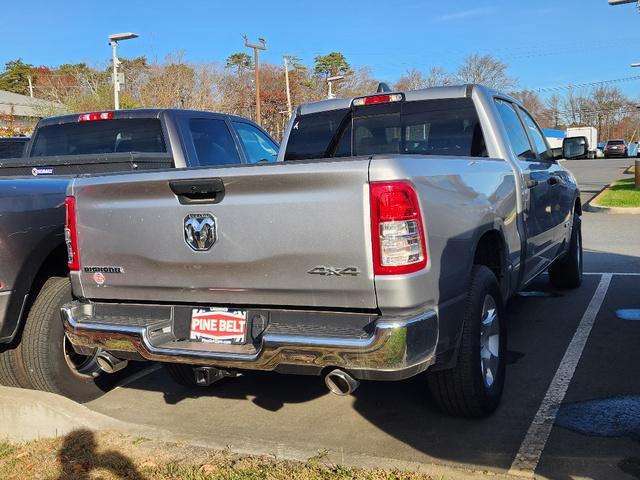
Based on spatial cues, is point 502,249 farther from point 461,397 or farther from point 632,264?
point 632,264

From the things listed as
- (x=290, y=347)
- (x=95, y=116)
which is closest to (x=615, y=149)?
(x=95, y=116)

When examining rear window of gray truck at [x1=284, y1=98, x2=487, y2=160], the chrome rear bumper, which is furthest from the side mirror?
the chrome rear bumper

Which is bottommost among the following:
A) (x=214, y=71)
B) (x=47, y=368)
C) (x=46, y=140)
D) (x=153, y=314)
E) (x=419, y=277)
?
(x=47, y=368)

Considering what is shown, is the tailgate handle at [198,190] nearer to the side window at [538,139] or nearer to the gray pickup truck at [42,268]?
the gray pickup truck at [42,268]

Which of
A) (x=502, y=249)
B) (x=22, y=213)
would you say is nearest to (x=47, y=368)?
(x=22, y=213)

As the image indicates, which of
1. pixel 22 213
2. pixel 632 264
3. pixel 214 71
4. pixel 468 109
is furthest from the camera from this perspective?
pixel 214 71

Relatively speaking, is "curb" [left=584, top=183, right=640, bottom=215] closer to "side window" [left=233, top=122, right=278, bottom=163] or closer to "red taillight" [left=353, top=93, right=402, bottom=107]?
"side window" [left=233, top=122, right=278, bottom=163]

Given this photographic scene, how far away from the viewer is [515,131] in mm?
5430

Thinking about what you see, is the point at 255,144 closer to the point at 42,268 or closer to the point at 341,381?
the point at 42,268

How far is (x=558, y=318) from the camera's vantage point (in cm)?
620

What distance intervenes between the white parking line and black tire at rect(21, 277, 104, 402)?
9.45ft

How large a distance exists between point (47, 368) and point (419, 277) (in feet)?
8.49

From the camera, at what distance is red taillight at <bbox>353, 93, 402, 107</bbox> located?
5.20 m

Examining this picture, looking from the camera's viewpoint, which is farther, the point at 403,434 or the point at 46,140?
the point at 46,140
